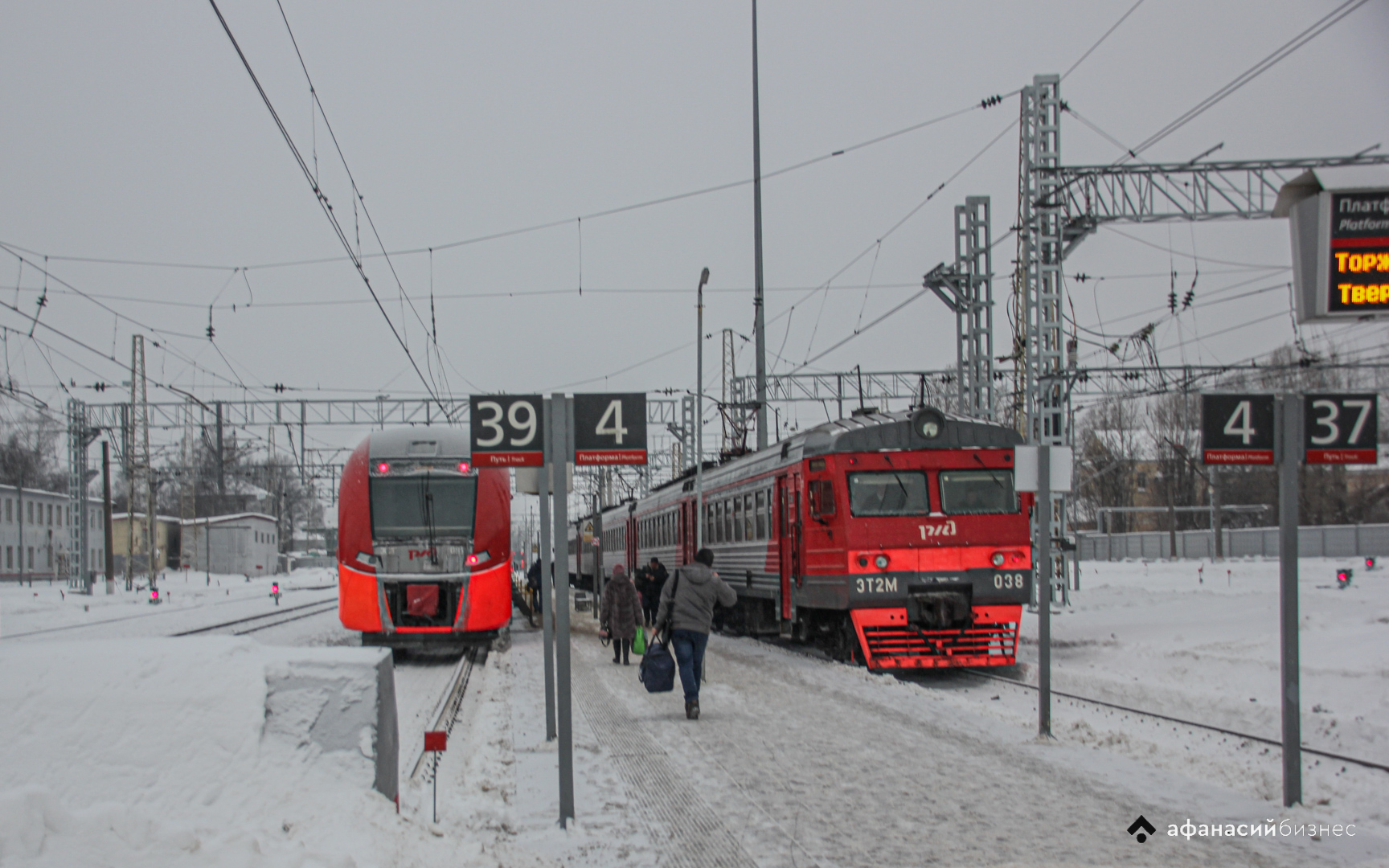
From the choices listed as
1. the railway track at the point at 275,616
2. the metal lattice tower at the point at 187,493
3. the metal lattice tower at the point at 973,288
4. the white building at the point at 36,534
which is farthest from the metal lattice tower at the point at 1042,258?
the white building at the point at 36,534

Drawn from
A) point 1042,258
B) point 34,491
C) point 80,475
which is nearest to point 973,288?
point 1042,258

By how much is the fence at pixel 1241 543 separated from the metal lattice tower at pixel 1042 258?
17846 mm

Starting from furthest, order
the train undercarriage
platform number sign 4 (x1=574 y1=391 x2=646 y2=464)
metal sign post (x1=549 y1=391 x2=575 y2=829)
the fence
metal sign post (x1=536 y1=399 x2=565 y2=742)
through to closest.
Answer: the fence < the train undercarriage < metal sign post (x1=536 y1=399 x2=565 y2=742) < platform number sign 4 (x1=574 y1=391 x2=646 y2=464) < metal sign post (x1=549 y1=391 x2=575 y2=829)

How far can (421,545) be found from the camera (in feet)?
54.6

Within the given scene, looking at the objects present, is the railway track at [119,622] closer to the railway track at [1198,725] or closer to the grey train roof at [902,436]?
the grey train roof at [902,436]

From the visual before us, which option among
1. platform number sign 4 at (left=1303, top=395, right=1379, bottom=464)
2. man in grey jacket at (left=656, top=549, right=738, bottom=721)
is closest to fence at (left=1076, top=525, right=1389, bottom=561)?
man in grey jacket at (left=656, top=549, right=738, bottom=721)

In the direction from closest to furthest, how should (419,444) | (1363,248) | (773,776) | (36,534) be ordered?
(1363,248), (773,776), (419,444), (36,534)

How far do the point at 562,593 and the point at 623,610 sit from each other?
9427mm

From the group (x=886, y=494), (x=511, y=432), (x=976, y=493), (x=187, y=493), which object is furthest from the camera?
(x=187, y=493)

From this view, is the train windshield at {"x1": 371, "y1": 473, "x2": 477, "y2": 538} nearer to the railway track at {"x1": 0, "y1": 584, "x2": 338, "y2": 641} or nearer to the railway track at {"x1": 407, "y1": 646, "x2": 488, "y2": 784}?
the railway track at {"x1": 407, "y1": 646, "x2": 488, "y2": 784}

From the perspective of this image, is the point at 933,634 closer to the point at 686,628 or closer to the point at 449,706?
the point at 686,628

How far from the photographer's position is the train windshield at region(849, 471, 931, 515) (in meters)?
14.9

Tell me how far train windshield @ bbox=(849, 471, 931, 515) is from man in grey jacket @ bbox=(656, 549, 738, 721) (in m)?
4.06

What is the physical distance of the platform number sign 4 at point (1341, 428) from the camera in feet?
24.2
